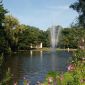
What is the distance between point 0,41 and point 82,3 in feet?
71.5

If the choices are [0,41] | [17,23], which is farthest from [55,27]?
[0,41]

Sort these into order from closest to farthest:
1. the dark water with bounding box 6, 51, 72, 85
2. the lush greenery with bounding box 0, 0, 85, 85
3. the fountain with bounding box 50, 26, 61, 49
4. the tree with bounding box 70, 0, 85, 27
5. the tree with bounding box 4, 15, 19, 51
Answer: the lush greenery with bounding box 0, 0, 85, 85
the dark water with bounding box 6, 51, 72, 85
the tree with bounding box 70, 0, 85, 27
the tree with bounding box 4, 15, 19, 51
the fountain with bounding box 50, 26, 61, 49

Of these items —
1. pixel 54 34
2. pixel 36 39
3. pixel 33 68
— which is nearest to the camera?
pixel 33 68

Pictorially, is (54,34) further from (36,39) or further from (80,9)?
(80,9)

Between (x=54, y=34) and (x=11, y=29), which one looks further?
(x=54, y=34)

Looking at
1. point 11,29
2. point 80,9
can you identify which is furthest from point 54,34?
point 80,9

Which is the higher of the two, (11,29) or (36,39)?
(11,29)

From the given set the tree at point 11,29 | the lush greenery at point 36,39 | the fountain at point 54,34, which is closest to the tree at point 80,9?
the lush greenery at point 36,39

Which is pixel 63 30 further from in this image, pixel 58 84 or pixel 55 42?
pixel 58 84

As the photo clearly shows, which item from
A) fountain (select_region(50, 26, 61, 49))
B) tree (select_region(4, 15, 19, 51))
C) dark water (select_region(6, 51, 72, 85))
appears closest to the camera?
dark water (select_region(6, 51, 72, 85))

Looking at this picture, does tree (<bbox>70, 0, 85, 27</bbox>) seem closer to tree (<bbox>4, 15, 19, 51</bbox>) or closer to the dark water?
the dark water

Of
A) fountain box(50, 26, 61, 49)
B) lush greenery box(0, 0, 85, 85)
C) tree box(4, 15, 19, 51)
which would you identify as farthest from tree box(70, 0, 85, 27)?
fountain box(50, 26, 61, 49)

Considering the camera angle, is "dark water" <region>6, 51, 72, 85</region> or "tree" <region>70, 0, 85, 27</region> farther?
"tree" <region>70, 0, 85, 27</region>

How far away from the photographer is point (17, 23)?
8681 cm
